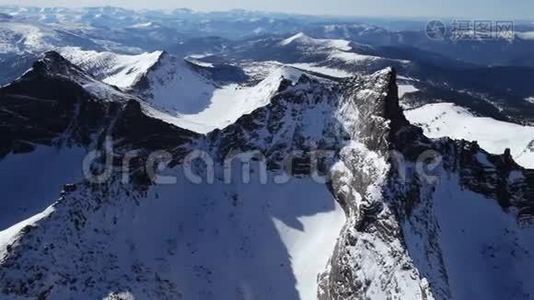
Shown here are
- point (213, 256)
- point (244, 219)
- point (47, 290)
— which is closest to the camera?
point (47, 290)

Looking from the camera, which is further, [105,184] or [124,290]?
[105,184]

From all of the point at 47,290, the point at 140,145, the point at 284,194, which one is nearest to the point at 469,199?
the point at 284,194

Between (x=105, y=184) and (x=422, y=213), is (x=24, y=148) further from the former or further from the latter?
(x=422, y=213)

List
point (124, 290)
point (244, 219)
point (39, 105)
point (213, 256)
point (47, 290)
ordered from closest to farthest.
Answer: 1. point (47, 290)
2. point (124, 290)
3. point (213, 256)
4. point (244, 219)
5. point (39, 105)

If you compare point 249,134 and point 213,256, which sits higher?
point 249,134

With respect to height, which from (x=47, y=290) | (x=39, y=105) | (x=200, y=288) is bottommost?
(x=200, y=288)

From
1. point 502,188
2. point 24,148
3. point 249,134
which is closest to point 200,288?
point 249,134

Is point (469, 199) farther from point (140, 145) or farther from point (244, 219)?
point (140, 145)
